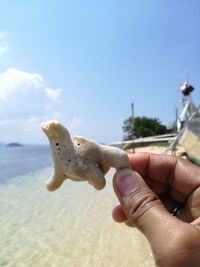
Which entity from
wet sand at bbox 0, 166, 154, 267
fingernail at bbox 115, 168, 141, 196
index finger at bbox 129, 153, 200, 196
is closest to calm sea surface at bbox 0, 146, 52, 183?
wet sand at bbox 0, 166, 154, 267

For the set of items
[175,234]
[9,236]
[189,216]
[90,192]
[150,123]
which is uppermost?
[175,234]

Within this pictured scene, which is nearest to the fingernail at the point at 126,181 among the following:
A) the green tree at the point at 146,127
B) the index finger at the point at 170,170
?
the index finger at the point at 170,170

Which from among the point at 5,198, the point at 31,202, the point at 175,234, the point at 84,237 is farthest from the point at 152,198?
the point at 5,198

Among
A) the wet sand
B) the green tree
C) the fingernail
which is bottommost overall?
the green tree

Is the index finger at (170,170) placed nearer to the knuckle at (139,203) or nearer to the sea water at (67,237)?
the knuckle at (139,203)

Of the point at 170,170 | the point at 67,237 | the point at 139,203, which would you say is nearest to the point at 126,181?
the point at 139,203

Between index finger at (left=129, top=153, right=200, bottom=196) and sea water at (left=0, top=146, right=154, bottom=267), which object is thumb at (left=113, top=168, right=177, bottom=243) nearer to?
index finger at (left=129, top=153, right=200, bottom=196)

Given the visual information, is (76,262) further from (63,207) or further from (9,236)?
(63,207)
